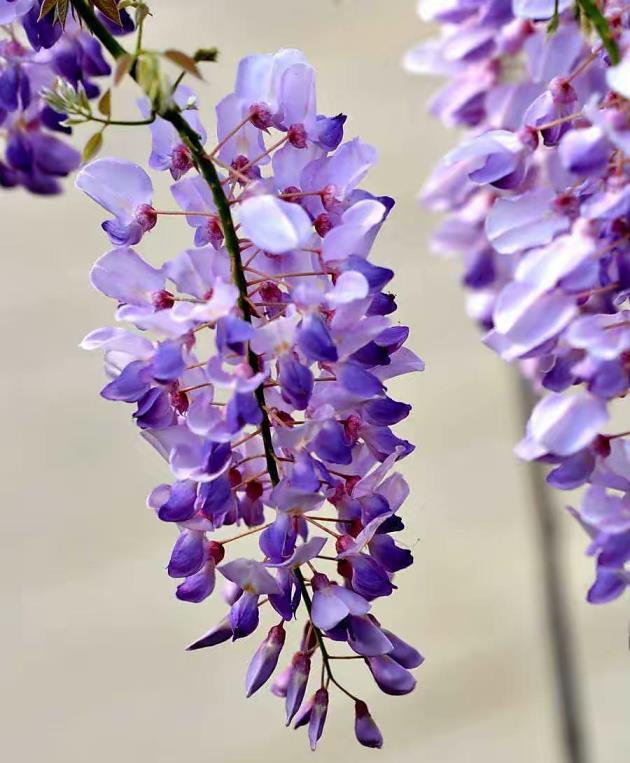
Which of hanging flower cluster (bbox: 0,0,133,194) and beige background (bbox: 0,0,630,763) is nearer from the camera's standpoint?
hanging flower cluster (bbox: 0,0,133,194)

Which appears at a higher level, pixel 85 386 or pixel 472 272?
pixel 85 386

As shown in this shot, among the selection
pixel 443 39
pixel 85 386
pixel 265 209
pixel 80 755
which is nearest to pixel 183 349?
pixel 265 209

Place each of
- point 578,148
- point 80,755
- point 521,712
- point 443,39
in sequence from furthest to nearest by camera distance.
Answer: point 521,712, point 80,755, point 443,39, point 578,148

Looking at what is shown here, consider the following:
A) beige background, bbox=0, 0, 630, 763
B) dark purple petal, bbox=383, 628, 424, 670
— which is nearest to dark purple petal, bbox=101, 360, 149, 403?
dark purple petal, bbox=383, 628, 424, 670

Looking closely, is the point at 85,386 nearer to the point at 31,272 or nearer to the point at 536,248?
the point at 31,272

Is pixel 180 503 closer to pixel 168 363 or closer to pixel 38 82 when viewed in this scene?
pixel 168 363

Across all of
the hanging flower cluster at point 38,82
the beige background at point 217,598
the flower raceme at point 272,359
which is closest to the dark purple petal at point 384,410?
the flower raceme at point 272,359

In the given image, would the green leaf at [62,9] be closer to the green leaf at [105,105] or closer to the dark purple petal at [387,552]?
the green leaf at [105,105]

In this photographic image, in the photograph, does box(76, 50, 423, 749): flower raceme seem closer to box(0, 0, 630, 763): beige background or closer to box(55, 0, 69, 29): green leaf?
box(55, 0, 69, 29): green leaf
